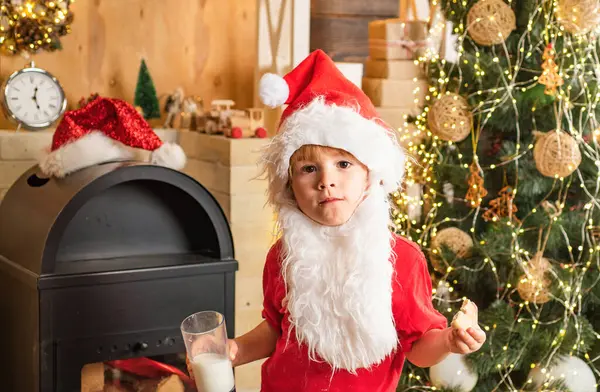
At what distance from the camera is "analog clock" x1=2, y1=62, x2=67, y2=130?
120 inches

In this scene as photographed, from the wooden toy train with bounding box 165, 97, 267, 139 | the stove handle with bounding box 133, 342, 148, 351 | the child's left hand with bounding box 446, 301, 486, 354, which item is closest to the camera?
the child's left hand with bounding box 446, 301, 486, 354

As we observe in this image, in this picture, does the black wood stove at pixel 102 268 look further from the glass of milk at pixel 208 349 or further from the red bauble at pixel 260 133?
the glass of milk at pixel 208 349

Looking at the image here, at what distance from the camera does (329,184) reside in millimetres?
1797

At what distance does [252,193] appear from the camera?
3.17 meters

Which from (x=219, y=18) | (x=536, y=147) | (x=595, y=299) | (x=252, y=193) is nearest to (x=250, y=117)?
(x=252, y=193)

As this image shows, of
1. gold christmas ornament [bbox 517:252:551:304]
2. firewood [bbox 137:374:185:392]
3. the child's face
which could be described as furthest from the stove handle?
gold christmas ornament [bbox 517:252:551:304]

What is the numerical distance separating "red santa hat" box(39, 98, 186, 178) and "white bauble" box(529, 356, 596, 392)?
1.44 m

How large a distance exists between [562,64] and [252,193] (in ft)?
3.90

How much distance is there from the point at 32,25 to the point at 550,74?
186cm

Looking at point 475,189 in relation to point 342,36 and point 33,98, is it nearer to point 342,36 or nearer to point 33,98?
point 342,36

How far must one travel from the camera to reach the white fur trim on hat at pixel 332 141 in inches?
71.7

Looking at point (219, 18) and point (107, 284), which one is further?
point (219, 18)

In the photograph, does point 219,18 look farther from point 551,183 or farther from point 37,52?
point 551,183

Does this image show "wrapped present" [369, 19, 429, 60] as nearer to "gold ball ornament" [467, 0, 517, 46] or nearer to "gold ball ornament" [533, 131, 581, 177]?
"gold ball ornament" [467, 0, 517, 46]
